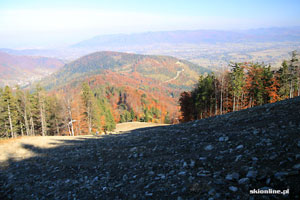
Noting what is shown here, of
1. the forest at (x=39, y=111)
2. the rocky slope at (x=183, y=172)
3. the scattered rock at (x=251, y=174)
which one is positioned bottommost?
the forest at (x=39, y=111)

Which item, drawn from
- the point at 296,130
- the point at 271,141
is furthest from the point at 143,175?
the point at 296,130

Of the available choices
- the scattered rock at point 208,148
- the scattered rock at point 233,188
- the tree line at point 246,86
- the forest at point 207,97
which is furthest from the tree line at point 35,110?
the scattered rock at point 233,188

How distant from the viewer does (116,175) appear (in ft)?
28.1

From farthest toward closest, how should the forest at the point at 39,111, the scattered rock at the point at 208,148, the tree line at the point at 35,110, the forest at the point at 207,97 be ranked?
the forest at the point at 39,111 → the tree line at the point at 35,110 → the forest at the point at 207,97 → the scattered rock at the point at 208,148

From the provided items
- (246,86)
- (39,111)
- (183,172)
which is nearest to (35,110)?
(39,111)

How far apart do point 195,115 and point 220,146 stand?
43.1 meters

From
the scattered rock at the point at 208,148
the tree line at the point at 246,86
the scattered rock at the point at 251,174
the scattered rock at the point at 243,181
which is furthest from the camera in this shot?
the tree line at the point at 246,86

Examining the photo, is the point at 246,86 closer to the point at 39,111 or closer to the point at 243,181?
the point at 243,181

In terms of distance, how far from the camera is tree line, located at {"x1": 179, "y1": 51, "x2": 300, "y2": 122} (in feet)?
135

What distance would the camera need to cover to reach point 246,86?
1706 inches

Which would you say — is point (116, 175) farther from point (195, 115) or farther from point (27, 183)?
point (195, 115)

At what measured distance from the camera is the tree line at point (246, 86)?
135ft

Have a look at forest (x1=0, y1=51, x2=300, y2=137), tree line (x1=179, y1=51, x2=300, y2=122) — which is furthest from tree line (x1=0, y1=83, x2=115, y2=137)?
tree line (x1=179, y1=51, x2=300, y2=122)

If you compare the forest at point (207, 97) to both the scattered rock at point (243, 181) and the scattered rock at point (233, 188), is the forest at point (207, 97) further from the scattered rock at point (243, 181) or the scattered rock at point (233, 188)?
the scattered rock at point (233, 188)
